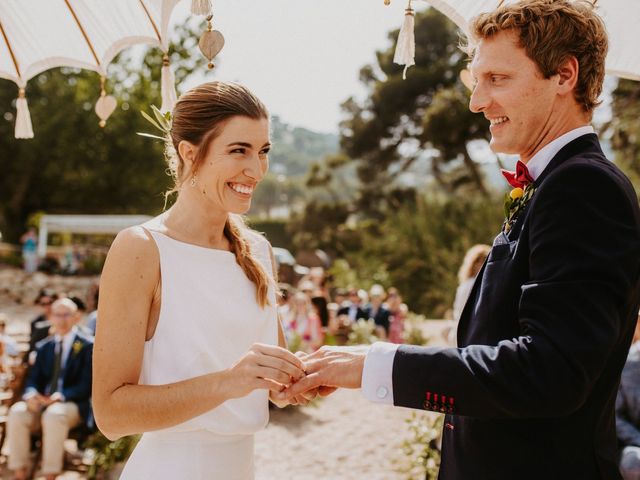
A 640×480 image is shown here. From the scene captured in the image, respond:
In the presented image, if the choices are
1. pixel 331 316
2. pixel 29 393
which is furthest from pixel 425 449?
pixel 331 316

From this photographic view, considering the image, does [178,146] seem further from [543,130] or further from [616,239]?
[616,239]

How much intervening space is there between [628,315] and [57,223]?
28517 millimetres

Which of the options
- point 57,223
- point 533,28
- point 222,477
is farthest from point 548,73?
point 57,223

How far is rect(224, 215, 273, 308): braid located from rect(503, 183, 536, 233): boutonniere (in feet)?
3.29

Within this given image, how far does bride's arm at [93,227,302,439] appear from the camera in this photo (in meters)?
1.97

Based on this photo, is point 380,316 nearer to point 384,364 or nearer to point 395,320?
point 395,320

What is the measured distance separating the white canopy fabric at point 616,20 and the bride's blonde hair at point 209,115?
914mm

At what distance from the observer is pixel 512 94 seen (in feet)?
5.83

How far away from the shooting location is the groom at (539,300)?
1.46 metres

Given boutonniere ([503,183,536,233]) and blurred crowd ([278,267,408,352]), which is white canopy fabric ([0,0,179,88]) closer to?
boutonniere ([503,183,536,233])

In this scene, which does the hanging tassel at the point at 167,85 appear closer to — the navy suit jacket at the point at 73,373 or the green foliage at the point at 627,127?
the navy suit jacket at the point at 73,373

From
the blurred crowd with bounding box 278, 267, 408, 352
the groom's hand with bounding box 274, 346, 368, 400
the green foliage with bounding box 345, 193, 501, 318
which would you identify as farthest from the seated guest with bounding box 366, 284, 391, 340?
the groom's hand with bounding box 274, 346, 368, 400

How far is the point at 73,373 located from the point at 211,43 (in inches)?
191

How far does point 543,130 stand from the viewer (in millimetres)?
1802
